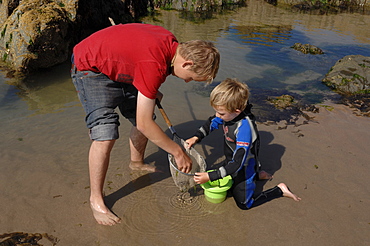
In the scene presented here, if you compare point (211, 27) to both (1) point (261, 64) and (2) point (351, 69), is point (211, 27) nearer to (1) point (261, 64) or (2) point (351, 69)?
(1) point (261, 64)

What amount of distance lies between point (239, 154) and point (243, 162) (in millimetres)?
83

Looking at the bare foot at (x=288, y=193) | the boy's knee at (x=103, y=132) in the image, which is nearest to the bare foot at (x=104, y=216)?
the boy's knee at (x=103, y=132)

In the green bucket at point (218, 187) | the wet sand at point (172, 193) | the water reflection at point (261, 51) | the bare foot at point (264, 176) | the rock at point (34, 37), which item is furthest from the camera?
the rock at point (34, 37)

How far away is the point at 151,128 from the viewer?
253 cm

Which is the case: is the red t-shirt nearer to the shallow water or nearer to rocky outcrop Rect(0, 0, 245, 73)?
the shallow water

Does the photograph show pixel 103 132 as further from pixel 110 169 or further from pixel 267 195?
pixel 267 195

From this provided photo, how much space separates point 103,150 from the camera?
2799 millimetres

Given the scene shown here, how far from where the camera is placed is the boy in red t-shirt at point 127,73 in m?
2.40

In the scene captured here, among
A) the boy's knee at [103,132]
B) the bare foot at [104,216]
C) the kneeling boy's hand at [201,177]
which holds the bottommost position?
the bare foot at [104,216]

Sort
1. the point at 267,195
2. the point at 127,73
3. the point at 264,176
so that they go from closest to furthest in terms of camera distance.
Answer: the point at 127,73
the point at 267,195
the point at 264,176

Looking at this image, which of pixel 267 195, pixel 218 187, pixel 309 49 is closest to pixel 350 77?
pixel 309 49

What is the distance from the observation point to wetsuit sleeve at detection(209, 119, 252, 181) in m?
2.87

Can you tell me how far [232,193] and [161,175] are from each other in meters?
0.83

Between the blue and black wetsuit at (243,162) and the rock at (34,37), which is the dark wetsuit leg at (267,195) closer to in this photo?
the blue and black wetsuit at (243,162)
